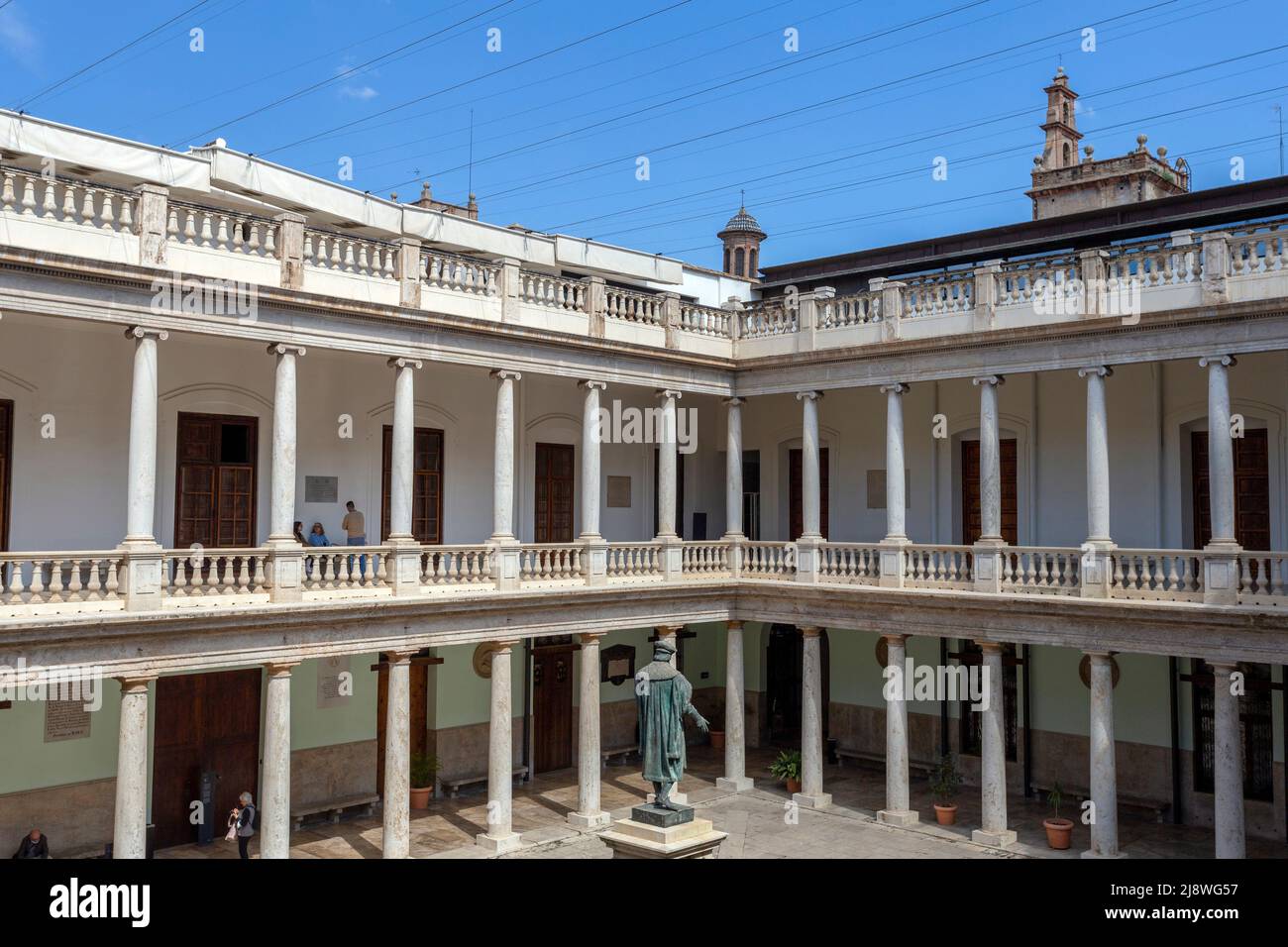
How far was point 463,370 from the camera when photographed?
2198cm

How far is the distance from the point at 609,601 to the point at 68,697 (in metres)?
9.19

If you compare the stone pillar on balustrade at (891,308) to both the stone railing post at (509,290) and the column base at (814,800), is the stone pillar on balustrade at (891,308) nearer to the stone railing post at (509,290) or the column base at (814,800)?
the stone railing post at (509,290)

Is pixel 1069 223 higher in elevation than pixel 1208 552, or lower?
higher

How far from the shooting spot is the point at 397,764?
58.2ft

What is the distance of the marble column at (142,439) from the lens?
49.6ft

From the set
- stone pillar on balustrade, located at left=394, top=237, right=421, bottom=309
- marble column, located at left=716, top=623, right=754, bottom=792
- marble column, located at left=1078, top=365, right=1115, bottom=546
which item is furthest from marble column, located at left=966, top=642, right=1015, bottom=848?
stone pillar on balustrade, located at left=394, top=237, right=421, bottom=309

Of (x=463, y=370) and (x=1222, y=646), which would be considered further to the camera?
(x=463, y=370)

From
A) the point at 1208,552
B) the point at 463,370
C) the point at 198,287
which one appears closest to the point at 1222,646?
the point at 1208,552

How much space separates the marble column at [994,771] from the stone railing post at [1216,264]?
708 centimetres

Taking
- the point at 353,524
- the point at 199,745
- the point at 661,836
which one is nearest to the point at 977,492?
the point at 353,524

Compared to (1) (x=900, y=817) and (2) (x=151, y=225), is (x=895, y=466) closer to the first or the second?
(1) (x=900, y=817)
